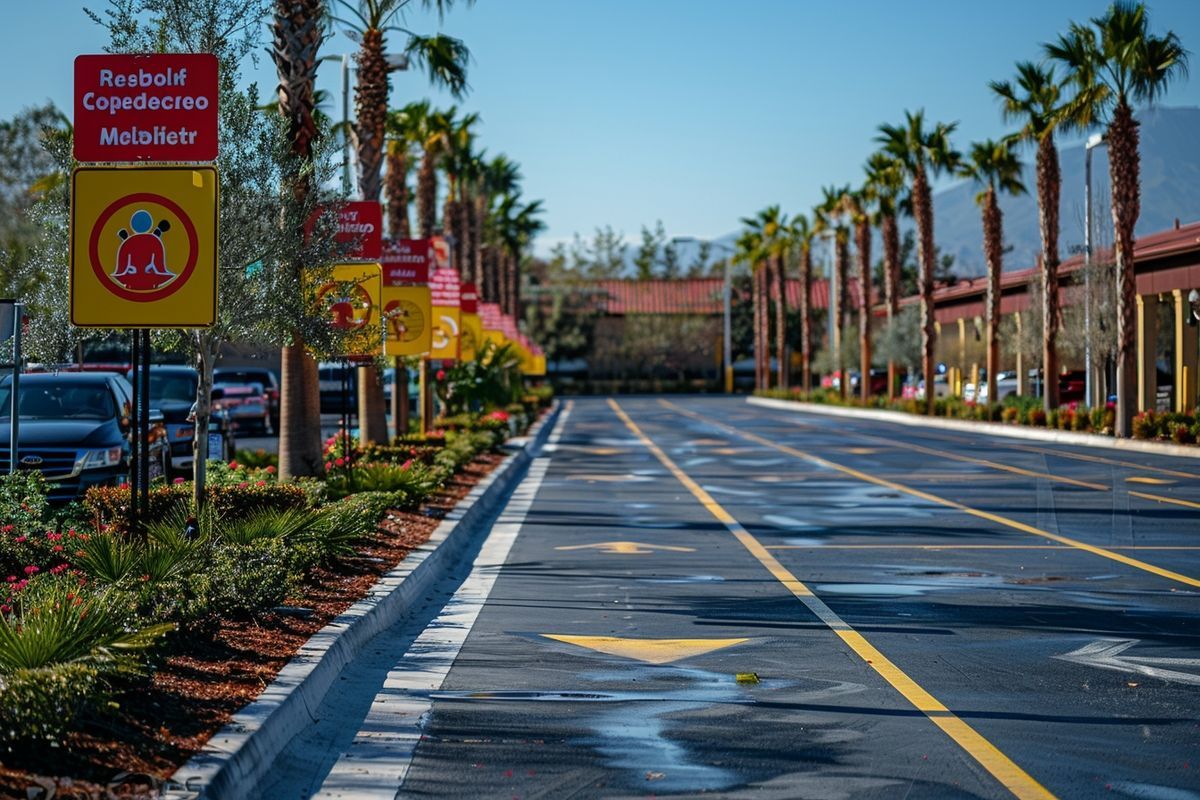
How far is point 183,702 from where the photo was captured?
749 cm

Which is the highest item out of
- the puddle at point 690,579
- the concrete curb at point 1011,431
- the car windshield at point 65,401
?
the car windshield at point 65,401

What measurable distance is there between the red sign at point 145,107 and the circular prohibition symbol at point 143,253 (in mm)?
420

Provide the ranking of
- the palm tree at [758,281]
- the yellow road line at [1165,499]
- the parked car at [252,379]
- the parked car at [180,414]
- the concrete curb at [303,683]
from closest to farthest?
1. the concrete curb at [303,683]
2. the yellow road line at [1165,499]
3. the parked car at [180,414]
4. the parked car at [252,379]
5. the palm tree at [758,281]

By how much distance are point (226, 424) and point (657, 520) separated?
10.4 m

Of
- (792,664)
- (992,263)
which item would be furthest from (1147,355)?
(792,664)

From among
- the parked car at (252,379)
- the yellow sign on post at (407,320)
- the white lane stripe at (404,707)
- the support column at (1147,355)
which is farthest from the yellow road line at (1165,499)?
the support column at (1147,355)

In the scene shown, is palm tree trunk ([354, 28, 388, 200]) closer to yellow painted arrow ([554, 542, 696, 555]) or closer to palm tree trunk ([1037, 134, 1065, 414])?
yellow painted arrow ([554, 542, 696, 555])

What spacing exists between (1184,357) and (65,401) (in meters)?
40.5

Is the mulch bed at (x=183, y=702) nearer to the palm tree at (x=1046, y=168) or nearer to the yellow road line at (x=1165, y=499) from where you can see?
the yellow road line at (x=1165, y=499)

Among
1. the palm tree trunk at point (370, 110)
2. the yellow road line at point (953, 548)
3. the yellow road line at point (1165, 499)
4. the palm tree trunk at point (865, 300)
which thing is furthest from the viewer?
the palm tree trunk at point (865, 300)

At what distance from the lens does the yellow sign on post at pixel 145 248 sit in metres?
11.1

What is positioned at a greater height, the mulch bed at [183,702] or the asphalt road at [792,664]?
the mulch bed at [183,702]

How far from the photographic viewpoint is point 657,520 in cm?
1956

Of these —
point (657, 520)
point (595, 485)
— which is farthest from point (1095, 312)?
point (657, 520)
